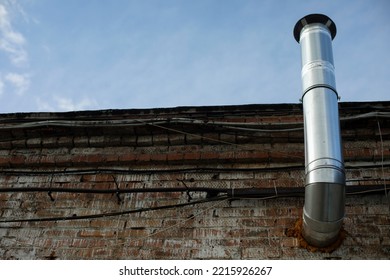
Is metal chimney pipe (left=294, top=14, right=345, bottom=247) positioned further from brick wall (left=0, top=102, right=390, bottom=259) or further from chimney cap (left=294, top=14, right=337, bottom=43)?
brick wall (left=0, top=102, right=390, bottom=259)

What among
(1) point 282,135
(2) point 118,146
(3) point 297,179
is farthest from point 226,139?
(2) point 118,146

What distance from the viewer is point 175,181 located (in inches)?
148

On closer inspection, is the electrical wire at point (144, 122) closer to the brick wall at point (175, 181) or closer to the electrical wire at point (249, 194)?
the brick wall at point (175, 181)

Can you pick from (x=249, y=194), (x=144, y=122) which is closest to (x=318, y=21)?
(x=249, y=194)

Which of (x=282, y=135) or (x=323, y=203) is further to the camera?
(x=282, y=135)

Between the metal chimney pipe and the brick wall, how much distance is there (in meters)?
0.35

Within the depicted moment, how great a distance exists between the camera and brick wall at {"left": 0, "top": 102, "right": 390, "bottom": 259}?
3.31 metres

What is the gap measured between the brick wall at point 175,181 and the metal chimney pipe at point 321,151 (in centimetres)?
35

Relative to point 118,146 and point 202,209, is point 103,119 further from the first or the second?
point 202,209

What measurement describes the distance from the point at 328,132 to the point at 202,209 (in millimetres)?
1190

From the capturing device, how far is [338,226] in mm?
2908

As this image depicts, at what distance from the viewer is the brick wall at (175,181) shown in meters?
3.31

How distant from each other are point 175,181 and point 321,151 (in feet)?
4.48
